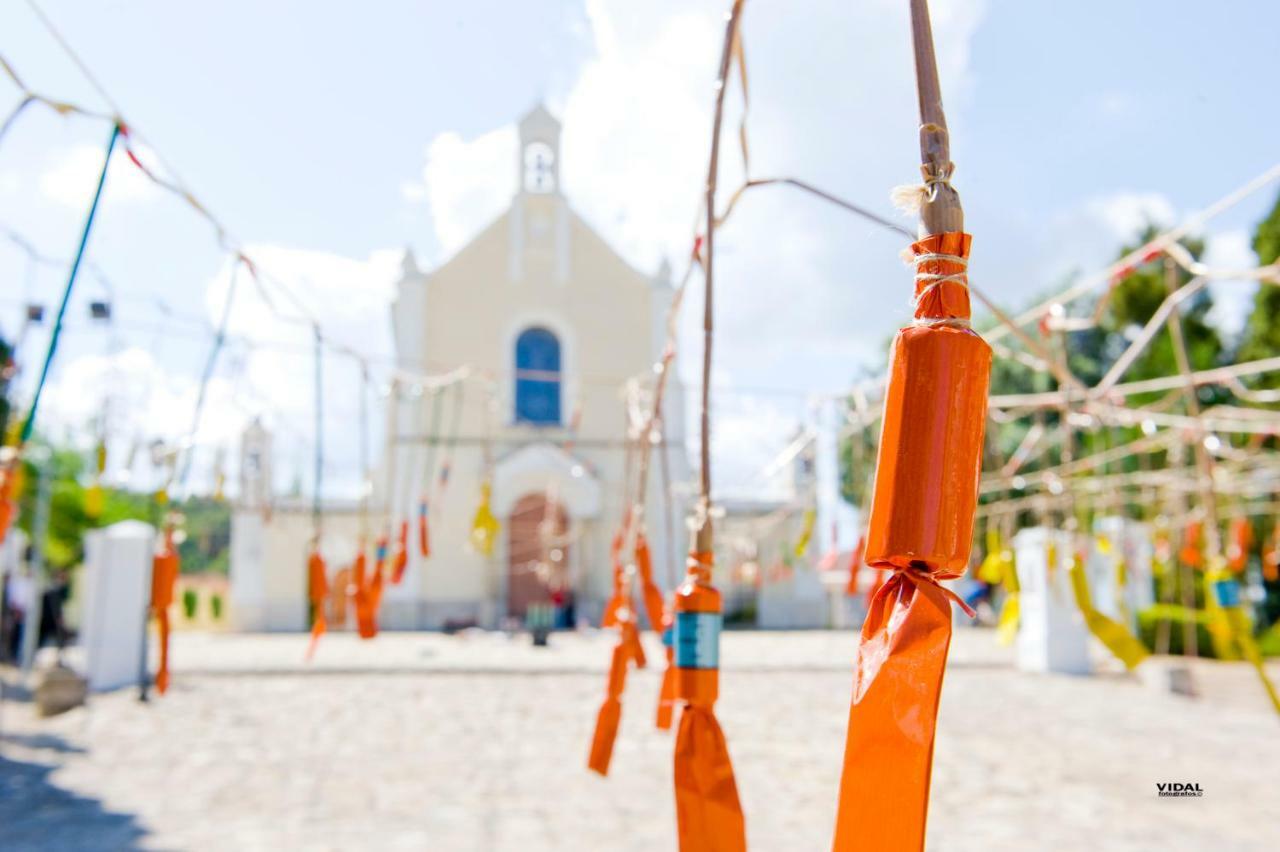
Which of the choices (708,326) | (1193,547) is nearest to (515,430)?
(1193,547)

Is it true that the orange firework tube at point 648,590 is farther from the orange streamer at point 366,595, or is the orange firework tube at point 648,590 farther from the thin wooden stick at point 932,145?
the thin wooden stick at point 932,145

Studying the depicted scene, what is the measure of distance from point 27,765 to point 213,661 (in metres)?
6.20

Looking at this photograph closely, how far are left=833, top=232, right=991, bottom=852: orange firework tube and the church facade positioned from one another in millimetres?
16353

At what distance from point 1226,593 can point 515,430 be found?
16308 millimetres

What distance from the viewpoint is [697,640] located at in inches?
67.0

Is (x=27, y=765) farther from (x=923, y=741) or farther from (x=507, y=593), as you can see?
(x=507, y=593)

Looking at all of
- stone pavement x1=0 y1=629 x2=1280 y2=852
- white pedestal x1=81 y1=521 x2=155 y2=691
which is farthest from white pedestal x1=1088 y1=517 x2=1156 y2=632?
white pedestal x1=81 y1=521 x2=155 y2=691

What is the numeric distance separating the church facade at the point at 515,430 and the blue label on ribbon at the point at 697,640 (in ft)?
51.3

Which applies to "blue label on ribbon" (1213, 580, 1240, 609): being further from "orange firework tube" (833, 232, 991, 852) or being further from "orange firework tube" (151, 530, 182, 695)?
"orange firework tube" (151, 530, 182, 695)

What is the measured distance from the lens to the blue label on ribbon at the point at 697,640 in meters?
1.69

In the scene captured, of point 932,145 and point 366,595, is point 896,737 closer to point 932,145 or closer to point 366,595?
point 932,145

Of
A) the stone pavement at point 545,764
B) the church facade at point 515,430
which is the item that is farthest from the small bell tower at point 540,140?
the stone pavement at point 545,764

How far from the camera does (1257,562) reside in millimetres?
20859

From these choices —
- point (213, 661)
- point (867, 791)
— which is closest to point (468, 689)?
point (213, 661)
